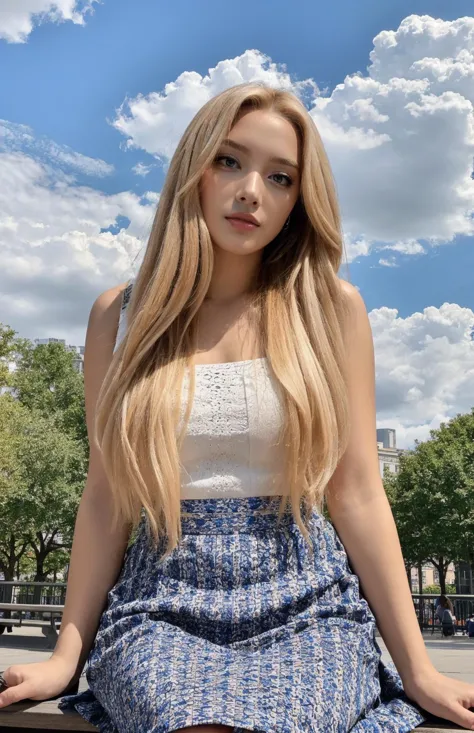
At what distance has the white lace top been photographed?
7.55 feet

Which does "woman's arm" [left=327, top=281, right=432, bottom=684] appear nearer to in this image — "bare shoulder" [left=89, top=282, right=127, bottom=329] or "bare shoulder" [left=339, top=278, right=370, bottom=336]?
"bare shoulder" [left=339, top=278, right=370, bottom=336]

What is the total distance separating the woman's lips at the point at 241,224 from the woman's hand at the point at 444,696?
1423 millimetres

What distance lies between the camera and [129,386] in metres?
2.46

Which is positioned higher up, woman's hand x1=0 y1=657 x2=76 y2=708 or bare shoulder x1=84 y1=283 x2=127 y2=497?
bare shoulder x1=84 y1=283 x2=127 y2=497

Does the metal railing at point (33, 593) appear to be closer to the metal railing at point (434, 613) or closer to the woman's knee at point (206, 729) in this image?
the metal railing at point (434, 613)

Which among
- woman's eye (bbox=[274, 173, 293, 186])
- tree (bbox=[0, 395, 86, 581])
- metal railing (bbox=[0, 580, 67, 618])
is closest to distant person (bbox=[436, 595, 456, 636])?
metal railing (bbox=[0, 580, 67, 618])

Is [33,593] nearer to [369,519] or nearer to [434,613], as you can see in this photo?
[434,613]

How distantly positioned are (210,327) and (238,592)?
918 millimetres

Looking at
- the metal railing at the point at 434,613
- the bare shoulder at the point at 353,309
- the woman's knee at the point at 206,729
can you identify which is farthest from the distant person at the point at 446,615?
the woman's knee at the point at 206,729

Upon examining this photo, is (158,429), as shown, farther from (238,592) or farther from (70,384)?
(70,384)

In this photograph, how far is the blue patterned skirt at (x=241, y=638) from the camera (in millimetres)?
1724

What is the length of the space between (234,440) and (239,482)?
131 millimetres

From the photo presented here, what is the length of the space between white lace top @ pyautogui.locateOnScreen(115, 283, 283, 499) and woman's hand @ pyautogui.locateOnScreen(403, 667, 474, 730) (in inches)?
25.5

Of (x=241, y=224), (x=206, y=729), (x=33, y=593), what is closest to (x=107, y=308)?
(x=241, y=224)
